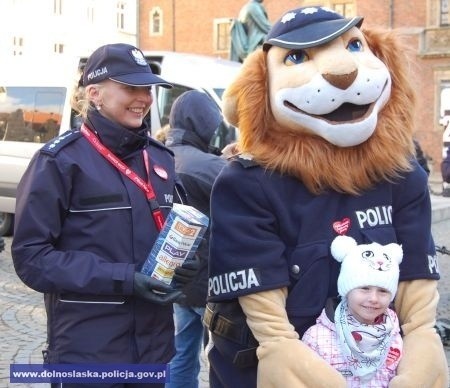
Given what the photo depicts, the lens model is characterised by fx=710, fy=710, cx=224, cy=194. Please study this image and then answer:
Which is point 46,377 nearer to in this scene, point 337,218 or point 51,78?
point 337,218

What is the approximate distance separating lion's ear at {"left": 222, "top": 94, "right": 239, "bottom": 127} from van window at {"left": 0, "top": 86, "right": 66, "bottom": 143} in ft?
24.8

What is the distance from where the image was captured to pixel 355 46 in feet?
7.86

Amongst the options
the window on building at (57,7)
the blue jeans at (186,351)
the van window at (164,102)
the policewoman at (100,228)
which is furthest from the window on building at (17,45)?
the policewoman at (100,228)

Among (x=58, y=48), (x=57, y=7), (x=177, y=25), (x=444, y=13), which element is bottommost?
(x=58, y=48)

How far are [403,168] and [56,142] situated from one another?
46.4 inches

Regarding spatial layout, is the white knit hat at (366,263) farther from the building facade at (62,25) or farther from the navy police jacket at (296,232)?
the building facade at (62,25)

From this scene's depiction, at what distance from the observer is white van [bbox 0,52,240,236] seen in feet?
31.1

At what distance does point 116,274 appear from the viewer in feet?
7.63

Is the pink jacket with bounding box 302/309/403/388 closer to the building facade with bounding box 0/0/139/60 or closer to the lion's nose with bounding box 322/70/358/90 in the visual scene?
the lion's nose with bounding box 322/70/358/90

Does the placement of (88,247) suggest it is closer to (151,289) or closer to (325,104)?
(151,289)

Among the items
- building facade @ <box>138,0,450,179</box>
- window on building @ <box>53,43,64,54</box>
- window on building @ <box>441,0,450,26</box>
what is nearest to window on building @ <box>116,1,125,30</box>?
building facade @ <box>138,0,450,179</box>

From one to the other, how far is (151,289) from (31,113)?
8195 millimetres

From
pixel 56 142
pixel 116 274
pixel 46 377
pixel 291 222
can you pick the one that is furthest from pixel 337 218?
pixel 46 377

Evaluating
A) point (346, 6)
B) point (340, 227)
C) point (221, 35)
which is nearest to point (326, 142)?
point (340, 227)
